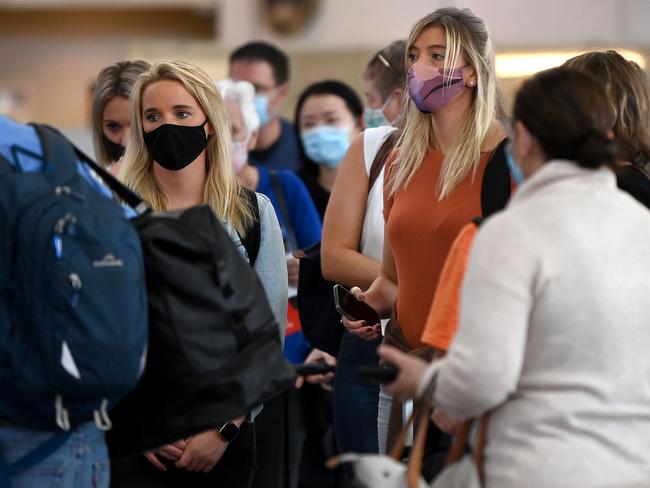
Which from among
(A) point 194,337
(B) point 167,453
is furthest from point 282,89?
(A) point 194,337

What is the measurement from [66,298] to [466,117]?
150 centimetres

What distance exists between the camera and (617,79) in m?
3.48

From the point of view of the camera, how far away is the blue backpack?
8.84ft

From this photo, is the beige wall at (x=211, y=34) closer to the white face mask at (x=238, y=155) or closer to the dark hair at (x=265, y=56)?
the dark hair at (x=265, y=56)

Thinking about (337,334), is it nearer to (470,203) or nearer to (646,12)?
(470,203)

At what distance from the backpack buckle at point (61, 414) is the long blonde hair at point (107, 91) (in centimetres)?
209

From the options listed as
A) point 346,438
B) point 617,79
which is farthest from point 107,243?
point 346,438

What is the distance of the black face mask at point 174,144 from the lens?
153 inches

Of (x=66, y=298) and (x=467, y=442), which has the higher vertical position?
(x=66, y=298)

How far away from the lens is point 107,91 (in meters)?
4.76

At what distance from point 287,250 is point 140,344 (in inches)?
89.6

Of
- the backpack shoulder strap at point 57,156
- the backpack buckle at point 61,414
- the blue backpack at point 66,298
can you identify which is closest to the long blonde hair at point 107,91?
the backpack shoulder strap at point 57,156

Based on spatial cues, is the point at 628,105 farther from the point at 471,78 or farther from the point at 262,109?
the point at 262,109

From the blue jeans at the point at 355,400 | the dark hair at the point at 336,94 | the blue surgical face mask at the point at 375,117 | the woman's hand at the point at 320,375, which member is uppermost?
the blue surgical face mask at the point at 375,117
